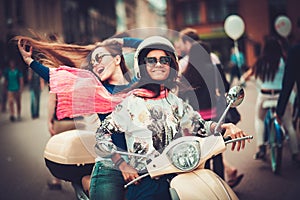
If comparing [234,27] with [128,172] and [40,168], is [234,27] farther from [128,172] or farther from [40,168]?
[128,172]

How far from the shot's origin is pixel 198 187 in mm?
2047

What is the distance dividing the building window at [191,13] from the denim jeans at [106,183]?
13.4m

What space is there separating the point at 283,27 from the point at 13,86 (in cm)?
327

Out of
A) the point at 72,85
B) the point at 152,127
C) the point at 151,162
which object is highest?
the point at 72,85

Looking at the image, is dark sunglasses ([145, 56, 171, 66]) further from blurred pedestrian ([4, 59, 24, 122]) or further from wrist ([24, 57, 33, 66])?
blurred pedestrian ([4, 59, 24, 122])

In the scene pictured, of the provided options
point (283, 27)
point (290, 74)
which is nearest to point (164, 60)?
point (290, 74)

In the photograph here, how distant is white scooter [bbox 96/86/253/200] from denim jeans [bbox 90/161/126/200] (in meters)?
0.18

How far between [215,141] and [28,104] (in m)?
3.04

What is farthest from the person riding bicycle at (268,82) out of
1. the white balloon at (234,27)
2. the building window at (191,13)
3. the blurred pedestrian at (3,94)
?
the building window at (191,13)

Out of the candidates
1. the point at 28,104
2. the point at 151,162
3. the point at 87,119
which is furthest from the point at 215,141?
the point at 28,104

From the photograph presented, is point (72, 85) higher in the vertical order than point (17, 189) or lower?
higher

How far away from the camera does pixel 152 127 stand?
2275mm

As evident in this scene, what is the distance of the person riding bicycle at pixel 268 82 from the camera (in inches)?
198

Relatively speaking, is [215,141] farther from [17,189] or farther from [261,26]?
[261,26]
